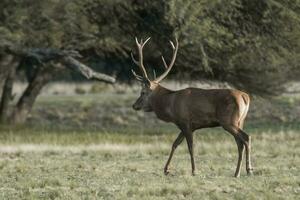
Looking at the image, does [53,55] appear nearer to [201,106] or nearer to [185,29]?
[185,29]

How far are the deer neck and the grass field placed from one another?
1044mm

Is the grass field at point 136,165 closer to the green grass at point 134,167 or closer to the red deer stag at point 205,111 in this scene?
the green grass at point 134,167

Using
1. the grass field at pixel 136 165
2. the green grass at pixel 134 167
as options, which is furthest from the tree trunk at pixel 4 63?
the green grass at pixel 134 167

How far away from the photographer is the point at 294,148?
23.9 m

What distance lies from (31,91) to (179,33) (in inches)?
298

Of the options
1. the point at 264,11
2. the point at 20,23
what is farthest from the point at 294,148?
the point at 20,23

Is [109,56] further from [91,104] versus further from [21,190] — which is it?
[21,190]

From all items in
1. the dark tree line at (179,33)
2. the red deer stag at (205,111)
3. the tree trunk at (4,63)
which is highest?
the dark tree line at (179,33)

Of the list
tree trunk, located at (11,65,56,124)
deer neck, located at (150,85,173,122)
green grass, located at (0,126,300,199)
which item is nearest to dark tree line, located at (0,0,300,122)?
tree trunk, located at (11,65,56,124)

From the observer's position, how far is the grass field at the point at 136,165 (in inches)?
575

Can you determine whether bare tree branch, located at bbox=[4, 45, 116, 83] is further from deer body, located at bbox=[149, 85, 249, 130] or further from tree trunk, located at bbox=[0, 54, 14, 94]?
deer body, located at bbox=[149, 85, 249, 130]

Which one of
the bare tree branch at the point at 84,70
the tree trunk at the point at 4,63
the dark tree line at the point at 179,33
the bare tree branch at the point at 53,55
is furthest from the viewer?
the tree trunk at the point at 4,63

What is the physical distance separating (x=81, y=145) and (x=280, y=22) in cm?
760

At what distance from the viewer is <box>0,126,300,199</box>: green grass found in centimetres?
1459
